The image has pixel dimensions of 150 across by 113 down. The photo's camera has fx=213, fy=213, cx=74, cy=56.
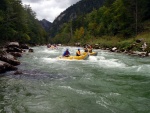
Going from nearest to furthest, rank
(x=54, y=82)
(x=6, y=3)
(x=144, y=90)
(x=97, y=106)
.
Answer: (x=97, y=106) → (x=144, y=90) → (x=54, y=82) → (x=6, y=3)

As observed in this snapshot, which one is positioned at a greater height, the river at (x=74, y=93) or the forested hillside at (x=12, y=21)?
the forested hillside at (x=12, y=21)

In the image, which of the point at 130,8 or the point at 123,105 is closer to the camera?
the point at 123,105

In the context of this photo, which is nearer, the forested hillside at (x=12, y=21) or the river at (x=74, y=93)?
the river at (x=74, y=93)

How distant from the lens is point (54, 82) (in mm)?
12016

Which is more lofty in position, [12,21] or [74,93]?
[12,21]

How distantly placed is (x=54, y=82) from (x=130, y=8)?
105 ft

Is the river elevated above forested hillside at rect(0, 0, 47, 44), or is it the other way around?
forested hillside at rect(0, 0, 47, 44)

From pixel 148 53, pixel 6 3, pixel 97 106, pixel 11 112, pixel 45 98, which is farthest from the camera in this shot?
pixel 6 3

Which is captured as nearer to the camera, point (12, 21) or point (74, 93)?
point (74, 93)

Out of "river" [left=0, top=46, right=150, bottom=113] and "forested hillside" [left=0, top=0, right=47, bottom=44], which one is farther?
"forested hillside" [left=0, top=0, right=47, bottom=44]

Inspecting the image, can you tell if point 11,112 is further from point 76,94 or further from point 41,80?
point 41,80

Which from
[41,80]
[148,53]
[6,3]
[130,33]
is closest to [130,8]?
[130,33]

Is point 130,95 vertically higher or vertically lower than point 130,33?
lower

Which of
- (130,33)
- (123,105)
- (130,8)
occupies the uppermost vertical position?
(130,8)
